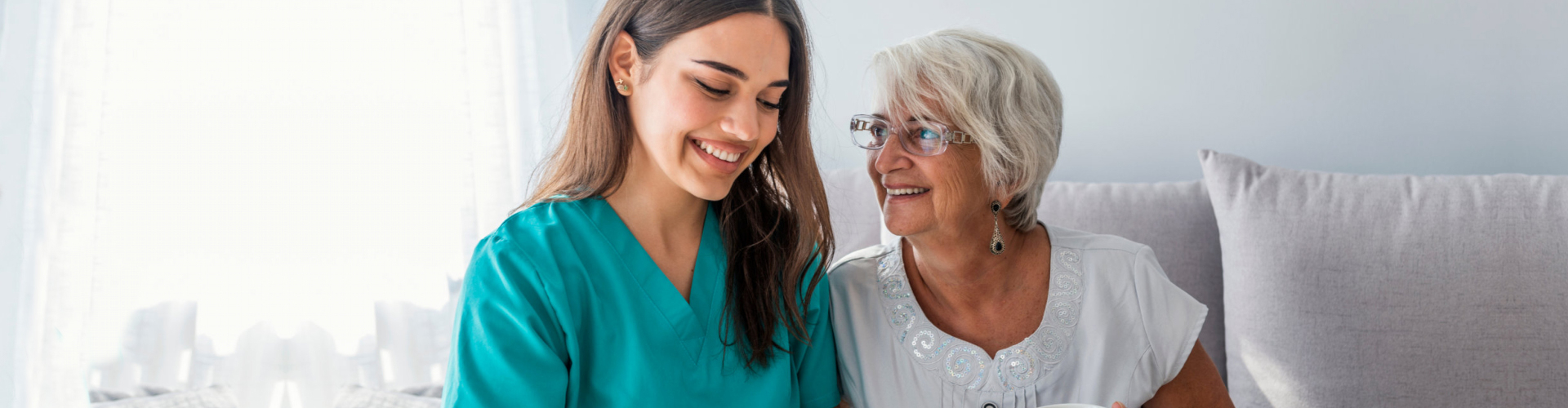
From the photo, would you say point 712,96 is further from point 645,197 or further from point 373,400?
point 373,400

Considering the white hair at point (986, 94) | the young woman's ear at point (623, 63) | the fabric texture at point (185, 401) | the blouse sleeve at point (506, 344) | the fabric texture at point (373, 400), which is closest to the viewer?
the blouse sleeve at point (506, 344)

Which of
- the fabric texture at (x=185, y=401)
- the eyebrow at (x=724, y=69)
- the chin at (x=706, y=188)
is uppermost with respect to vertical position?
the eyebrow at (x=724, y=69)

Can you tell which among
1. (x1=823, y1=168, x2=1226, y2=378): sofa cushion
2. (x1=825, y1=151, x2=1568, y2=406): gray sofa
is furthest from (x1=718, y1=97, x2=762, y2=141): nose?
(x1=825, y1=151, x2=1568, y2=406): gray sofa

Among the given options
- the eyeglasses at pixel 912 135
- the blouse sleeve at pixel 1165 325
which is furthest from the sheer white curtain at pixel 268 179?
the blouse sleeve at pixel 1165 325

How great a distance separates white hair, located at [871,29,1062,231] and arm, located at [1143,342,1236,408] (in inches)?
12.8

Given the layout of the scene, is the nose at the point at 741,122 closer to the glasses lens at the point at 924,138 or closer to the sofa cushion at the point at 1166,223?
the glasses lens at the point at 924,138

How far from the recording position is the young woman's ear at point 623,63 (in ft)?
3.39

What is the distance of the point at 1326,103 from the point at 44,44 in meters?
2.43

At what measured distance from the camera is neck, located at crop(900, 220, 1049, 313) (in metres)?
1.21

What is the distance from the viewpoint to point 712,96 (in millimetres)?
970

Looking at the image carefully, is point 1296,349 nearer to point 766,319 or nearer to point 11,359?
point 766,319

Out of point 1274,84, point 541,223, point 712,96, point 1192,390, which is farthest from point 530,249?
point 1274,84

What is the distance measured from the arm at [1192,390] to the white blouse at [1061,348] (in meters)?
0.03

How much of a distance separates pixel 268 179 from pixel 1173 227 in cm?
189
